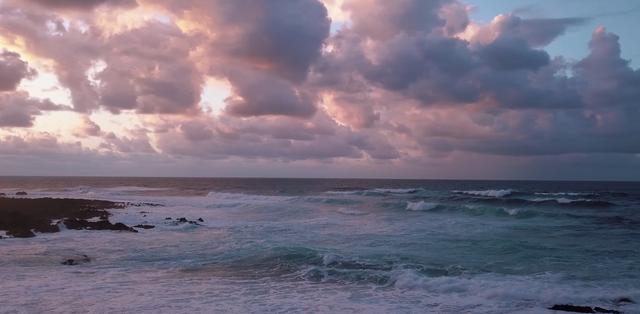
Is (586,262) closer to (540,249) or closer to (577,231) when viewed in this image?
(540,249)

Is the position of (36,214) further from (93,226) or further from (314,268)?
(314,268)

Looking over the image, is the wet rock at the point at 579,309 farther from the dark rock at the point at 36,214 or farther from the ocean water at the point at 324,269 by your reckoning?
the dark rock at the point at 36,214

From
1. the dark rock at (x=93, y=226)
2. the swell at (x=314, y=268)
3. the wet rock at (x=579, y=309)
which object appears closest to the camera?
the wet rock at (x=579, y=309)

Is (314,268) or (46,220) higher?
(46,220)

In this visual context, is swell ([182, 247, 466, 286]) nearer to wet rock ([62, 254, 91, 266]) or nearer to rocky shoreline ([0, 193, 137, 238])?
wet rock ([62, 254, 91, 266])

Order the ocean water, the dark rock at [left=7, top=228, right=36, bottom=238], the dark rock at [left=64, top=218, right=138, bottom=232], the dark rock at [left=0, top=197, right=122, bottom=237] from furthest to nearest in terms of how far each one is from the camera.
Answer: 1. the dark rock at [left=64, top=218, right=138, bottom=232]
2. the dark rock at [left=0, top=197, right=122, bottom=237]
3. the dark rock at [left=7, top=228, right=36, bottom=238]
4. the ocean water

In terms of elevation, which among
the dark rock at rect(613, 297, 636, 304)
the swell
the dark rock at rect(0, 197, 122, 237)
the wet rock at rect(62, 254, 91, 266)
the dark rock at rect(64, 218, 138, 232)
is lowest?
the dark rock at rect(613, 297, 636, 304)

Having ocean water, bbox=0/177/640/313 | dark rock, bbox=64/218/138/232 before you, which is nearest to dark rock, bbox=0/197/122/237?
dark rock, bbox=64/218/138/232

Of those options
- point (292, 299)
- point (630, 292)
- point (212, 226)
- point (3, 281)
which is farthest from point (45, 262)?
point (630, 292)

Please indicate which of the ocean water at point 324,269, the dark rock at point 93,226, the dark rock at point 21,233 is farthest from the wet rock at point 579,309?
the dark rock at point 21,233

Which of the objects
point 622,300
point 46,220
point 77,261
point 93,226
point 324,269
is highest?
point 46,220

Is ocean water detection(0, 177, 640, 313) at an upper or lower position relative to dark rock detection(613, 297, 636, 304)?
upper

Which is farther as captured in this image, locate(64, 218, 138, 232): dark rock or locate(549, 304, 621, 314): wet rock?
locate(64, 218, 138, 232): dark rock

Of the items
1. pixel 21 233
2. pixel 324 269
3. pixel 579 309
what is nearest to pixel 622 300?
pixel 579 309
